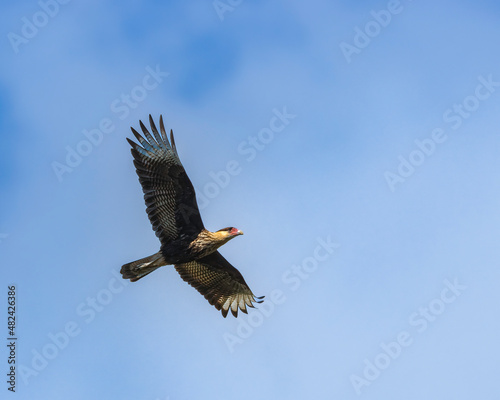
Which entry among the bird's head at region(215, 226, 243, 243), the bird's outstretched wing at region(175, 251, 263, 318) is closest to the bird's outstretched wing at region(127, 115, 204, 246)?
the bird's head at region(215, 226, 243, 243)

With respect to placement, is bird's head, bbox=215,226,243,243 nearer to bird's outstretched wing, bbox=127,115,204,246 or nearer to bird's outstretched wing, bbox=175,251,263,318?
bird's outstretched wing, bbox=127,115,204,246

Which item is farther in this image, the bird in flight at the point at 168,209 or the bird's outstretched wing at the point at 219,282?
the bird's outstretched wing at the point at 219,282

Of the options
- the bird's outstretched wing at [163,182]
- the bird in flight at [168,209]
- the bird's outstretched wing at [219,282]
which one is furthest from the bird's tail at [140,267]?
the bird's outstretched wing at [219,282]

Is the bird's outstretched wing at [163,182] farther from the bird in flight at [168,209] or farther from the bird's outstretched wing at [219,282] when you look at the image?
the bird's outstretched wing at [219,282]

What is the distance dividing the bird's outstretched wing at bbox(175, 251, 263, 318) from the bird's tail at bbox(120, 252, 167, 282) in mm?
1444

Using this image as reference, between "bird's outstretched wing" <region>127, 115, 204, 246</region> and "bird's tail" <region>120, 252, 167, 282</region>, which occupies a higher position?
"bird's outstretched wing" <region>127, 115, 204, 246</region>

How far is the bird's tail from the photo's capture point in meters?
19.7

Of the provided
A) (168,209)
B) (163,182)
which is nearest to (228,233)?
(168,209)

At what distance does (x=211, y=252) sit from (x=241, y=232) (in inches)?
43.6

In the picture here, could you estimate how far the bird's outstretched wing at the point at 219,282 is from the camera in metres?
21.3

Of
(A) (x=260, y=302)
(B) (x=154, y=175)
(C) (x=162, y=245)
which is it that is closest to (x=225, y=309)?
(A) (x=260, y=302)

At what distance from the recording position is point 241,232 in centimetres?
1966

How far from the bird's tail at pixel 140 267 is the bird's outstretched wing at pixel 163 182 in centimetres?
87

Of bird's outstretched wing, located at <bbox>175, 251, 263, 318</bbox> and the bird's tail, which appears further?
bird's outstretched wing, located at <bbox>175, 251, 263, 318</bbox>
